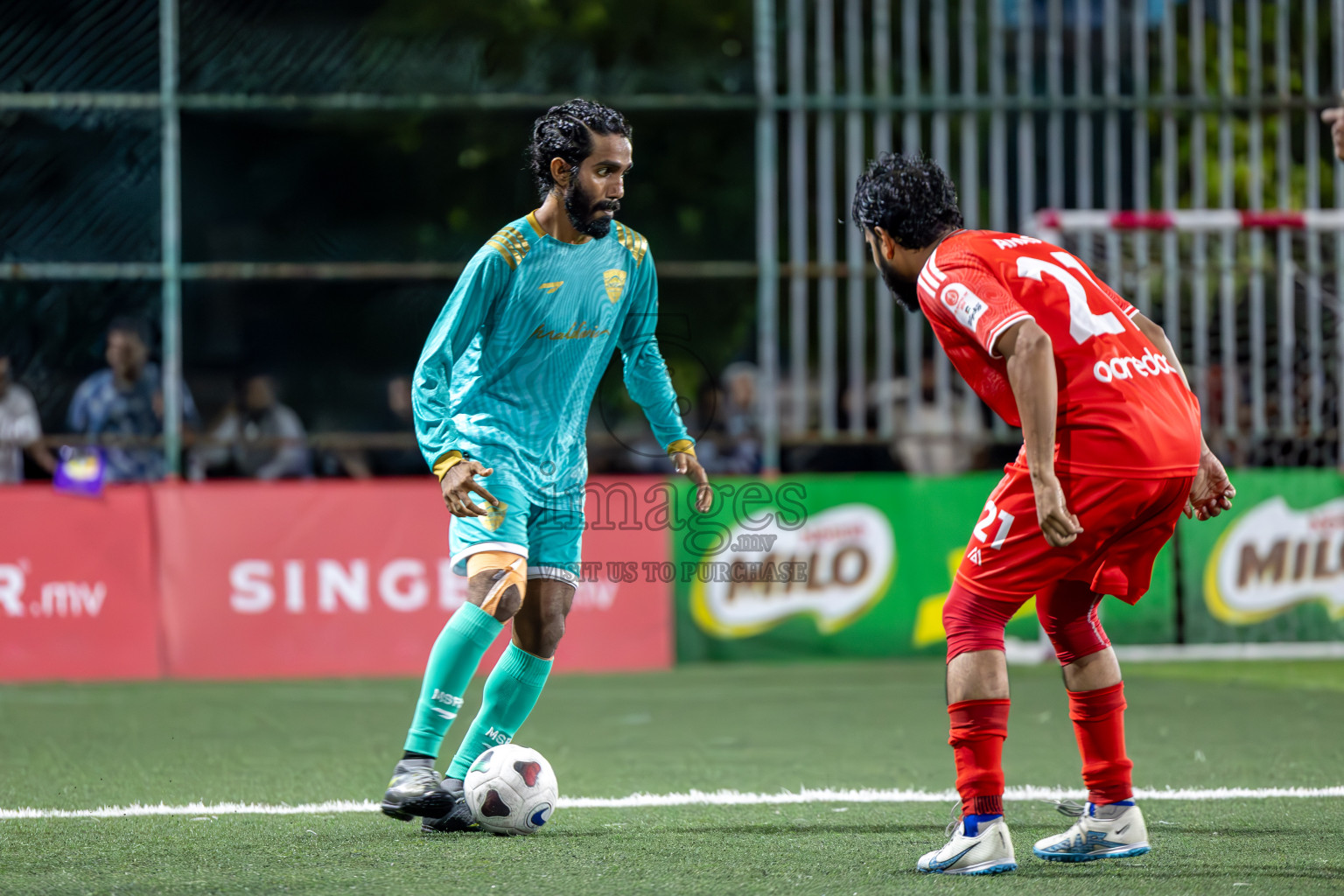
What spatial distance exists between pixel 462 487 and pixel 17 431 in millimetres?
7063

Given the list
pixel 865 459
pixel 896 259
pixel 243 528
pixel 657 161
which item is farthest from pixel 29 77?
A: pixel 896 259

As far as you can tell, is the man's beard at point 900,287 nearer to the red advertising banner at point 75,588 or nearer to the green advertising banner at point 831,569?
the green advertising banner at point 831,569

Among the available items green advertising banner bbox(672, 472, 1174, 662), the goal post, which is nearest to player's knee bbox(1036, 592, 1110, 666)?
green advertising banner bbox(672, 472, 1174, 662)

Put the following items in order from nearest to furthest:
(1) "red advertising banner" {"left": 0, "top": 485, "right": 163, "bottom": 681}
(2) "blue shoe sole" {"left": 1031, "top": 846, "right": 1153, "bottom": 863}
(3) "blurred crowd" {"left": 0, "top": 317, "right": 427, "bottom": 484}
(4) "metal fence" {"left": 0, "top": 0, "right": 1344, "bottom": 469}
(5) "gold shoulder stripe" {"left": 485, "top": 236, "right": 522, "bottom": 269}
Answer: (2) "blue shoe sole" {"left": 1031, "top": 846, "right": 1153, "bottom": 863}, (5) "gold shoulder stripe" {"left": 485, "top": 236, "right": 522, "bottom": 269}, (1) "red advertising banner" {"left": 0, "top": 485, "right": 163, "bottom": 681}, (3) "blurred crowd" {"left": 0, "top": 317, "right": 427, "bottom": 484}, (4) "metal fence" {"left": 0, "top": 0, "right": 1344, "bottom": 469}

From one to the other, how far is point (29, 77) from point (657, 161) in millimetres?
4745

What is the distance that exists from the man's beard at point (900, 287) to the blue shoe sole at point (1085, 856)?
1.46 metres

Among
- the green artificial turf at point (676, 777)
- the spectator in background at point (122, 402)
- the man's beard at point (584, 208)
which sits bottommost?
the green artificial turf at point (676, 777)

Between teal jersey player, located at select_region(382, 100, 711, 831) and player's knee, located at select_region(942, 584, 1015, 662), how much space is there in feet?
4.50

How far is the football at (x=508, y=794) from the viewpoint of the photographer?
4.91 m

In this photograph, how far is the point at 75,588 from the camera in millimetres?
10227

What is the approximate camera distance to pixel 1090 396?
427cm

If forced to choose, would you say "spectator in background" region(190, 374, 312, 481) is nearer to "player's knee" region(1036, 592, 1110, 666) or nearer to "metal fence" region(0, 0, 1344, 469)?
"metal fence" region(0, 0, 1344, 469)

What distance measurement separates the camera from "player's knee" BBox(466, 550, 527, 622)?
505 centimetres

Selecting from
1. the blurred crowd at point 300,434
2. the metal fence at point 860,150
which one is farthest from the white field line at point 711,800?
the metal fence at point 860,150
